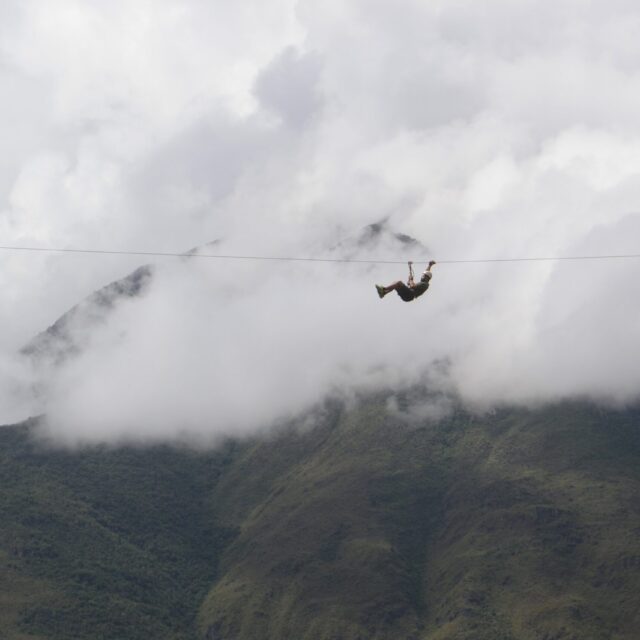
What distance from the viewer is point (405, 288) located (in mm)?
74188
